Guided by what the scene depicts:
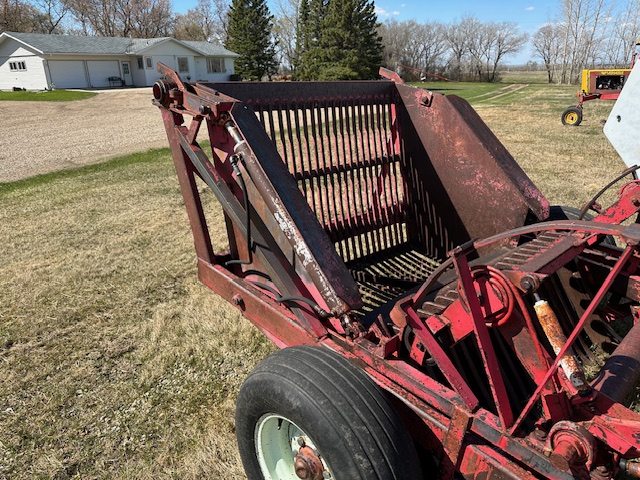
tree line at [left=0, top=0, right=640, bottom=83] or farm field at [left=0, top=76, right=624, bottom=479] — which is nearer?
farm field at [left=0, top=76, right=624, bottom=479]

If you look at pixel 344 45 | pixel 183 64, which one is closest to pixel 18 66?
pixel 183 64

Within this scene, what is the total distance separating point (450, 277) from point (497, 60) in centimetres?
6881

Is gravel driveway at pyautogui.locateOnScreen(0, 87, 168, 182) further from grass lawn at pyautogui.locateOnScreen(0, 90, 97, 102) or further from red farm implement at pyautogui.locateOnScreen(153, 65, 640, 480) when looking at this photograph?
red farm implement at pyautogui.locateOnScreen(153, 65, 640, 480)

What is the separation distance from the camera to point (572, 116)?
1340 cm

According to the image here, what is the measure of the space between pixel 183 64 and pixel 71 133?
2662 cm

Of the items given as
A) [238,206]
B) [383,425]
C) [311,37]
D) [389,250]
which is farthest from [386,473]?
[311,37]

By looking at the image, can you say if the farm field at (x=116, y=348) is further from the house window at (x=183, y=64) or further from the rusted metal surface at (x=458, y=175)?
the house window at (x=183, y=64)

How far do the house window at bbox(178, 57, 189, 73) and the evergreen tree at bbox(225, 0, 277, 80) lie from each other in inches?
167

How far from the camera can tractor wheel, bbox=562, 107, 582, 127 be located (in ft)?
43.4

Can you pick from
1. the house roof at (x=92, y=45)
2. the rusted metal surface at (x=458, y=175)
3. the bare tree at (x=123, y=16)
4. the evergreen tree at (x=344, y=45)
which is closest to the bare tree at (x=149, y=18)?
the bare tree at (x=123, y=16)

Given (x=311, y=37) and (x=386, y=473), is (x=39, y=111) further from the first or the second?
(x=386, y=473)

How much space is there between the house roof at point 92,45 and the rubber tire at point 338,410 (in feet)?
125

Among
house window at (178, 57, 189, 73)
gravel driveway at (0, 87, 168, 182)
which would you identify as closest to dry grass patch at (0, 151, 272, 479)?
gravel driveway at (0, 87, 168, 182)

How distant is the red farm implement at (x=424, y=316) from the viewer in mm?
1479
